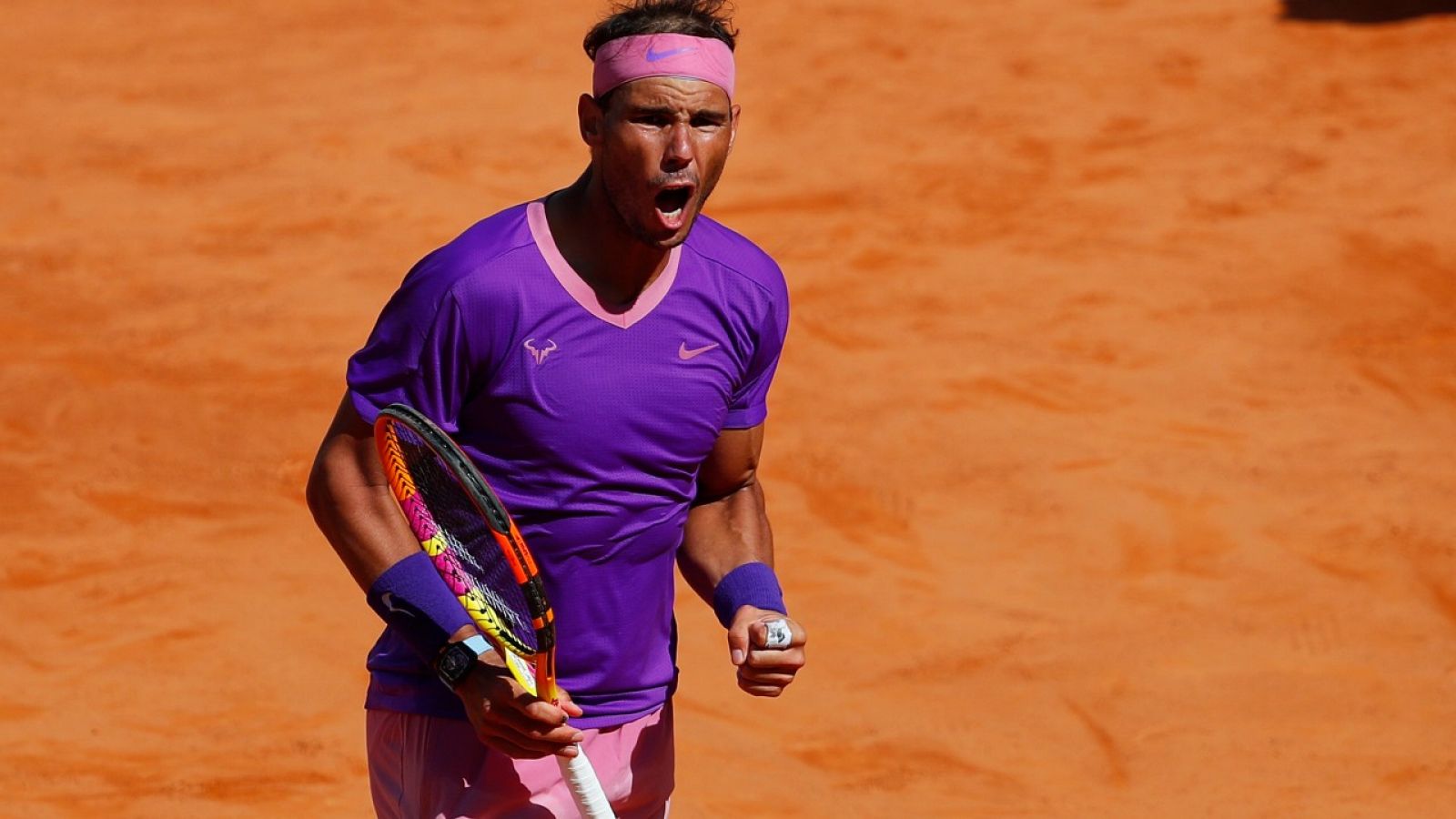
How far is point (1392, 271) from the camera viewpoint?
954 centimetres

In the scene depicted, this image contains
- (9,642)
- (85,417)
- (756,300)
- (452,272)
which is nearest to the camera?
(452,272)

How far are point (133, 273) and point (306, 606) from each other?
346cm

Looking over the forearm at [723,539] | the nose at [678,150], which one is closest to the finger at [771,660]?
the forearm at [723,539]

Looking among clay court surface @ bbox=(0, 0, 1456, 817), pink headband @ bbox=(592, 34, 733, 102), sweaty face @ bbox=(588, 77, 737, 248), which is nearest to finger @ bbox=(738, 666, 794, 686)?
sweaty face @ bbox=(588, 77, 737, 248)

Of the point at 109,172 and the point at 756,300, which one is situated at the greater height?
the point at 756,300

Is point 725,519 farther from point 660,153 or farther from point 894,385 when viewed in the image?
point 894,385

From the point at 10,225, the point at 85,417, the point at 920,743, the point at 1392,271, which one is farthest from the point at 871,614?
the point at 10,225

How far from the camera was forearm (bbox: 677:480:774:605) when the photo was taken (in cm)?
339

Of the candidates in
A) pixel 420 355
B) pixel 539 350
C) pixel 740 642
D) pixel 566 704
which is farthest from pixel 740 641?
pixel 420 355

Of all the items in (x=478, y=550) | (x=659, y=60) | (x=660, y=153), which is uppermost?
(x=659, y=60)

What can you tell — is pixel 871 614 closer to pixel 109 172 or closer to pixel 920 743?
pixel 920 743

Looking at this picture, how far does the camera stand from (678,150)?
3.01 metres

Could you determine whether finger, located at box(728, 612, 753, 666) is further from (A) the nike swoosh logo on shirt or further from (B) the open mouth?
(B) the open mouth

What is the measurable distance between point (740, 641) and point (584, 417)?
474 millimetres
